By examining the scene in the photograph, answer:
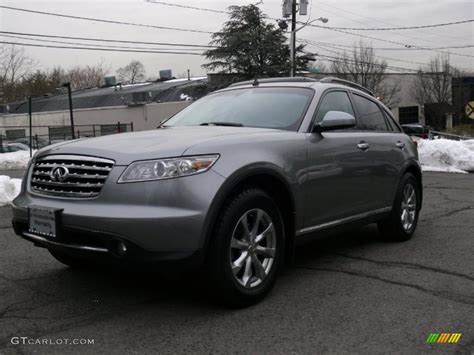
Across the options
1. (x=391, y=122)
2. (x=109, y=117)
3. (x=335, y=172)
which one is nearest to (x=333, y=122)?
(x=335, y=172)

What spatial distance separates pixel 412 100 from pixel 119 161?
60812mm

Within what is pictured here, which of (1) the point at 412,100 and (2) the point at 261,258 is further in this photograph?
(1) the point at 412,100

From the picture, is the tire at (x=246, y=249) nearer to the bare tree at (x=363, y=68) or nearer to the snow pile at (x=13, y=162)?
the snow pile at (x=13, y=162)

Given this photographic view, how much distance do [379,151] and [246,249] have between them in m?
2.34

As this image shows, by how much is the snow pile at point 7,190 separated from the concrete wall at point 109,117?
31.7m

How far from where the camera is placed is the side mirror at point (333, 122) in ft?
14.7

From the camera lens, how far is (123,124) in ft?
146

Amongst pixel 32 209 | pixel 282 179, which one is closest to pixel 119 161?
pixel 32 209

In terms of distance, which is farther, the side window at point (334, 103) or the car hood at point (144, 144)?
the side window at point (334, 103)

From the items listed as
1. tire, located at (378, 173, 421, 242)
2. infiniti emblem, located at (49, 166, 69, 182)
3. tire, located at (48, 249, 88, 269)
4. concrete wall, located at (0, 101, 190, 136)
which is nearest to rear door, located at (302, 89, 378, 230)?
tire, located at (378, 173, 421, 242)

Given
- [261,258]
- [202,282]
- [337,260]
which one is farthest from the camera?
[337,260]

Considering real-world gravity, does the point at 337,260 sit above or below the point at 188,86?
below

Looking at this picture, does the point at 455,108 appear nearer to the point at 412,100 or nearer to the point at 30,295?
the point at 412,100

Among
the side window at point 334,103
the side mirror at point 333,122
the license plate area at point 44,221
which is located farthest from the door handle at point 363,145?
the license plate area at point 44,221
